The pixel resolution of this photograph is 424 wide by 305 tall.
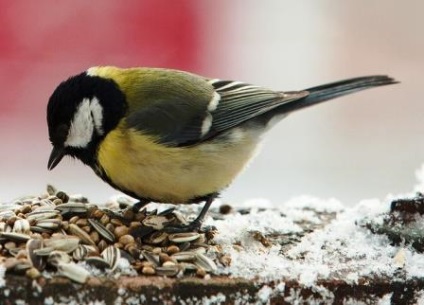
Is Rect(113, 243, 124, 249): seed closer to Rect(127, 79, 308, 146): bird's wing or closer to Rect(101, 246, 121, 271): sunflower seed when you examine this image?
Rect(101, 246, 121, 271): sunflower seed

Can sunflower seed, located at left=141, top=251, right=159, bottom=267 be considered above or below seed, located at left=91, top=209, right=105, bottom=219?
below

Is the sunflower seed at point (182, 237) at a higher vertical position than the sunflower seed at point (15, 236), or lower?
higher

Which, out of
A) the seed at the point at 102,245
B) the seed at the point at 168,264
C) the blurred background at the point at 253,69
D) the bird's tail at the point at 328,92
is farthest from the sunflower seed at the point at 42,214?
the blurred background at the point at 253,69

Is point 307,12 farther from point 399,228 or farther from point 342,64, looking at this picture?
point 399,228

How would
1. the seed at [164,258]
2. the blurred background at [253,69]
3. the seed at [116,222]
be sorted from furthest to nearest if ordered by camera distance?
the blurred background at [253,69]
the seed at [116,222]
the seed at [164,258]

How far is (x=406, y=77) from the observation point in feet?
26.7

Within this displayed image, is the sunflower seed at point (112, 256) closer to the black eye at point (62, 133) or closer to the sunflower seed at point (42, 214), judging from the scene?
the sunflower seed at point (42, 214)

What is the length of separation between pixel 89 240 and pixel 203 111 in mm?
705

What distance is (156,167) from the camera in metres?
2.97

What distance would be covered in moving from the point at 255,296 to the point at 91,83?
0.92m

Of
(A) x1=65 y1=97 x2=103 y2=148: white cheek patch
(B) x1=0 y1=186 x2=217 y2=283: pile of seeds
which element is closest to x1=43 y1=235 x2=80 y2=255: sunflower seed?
(B) x1=0 y1=186 x2=217 y2=283: pile of seeds

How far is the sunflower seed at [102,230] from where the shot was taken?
8.84 ft

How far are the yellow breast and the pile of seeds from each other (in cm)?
8

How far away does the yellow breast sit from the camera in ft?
9.71
